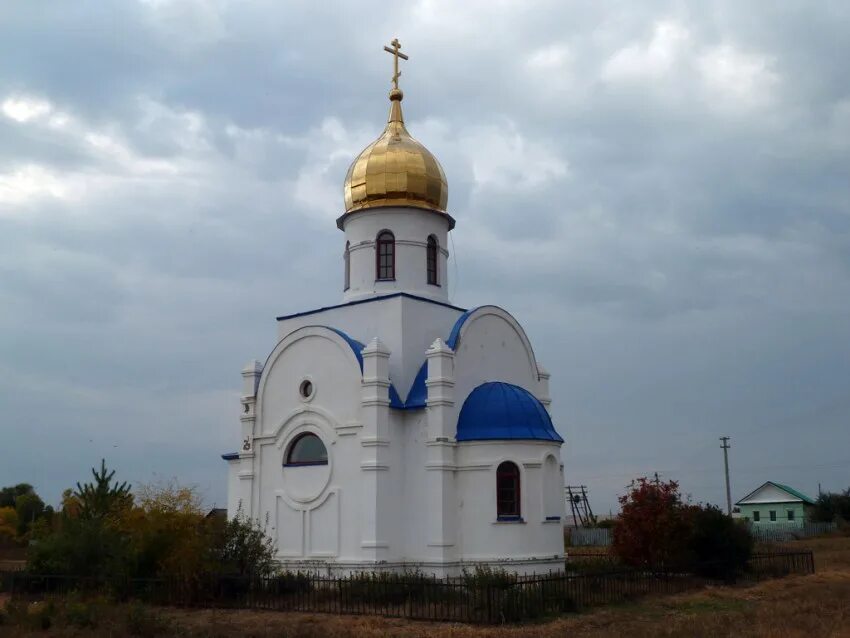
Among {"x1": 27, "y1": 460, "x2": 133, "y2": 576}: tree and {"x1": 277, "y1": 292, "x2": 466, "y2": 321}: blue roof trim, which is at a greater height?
{"x1": 277, "y1": 292, "x2": 466, "y2": 321}: blue roof trim

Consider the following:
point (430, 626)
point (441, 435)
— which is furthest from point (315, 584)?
point (430, 626)

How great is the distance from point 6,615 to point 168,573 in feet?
10.5

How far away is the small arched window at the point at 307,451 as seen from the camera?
71.6 ft

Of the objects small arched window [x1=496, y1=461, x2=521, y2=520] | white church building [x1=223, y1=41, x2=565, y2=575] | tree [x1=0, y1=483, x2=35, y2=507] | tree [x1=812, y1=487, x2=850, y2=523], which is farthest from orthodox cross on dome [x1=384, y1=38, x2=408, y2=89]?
tree [x1=0, y1=483, x2=35, y2=507]

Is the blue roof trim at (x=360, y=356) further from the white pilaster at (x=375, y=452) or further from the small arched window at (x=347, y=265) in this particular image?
the small arched window at (x=347, y=265)

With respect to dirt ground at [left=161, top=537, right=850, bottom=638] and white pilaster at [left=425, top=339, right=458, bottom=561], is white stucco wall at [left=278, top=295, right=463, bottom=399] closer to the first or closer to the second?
white pilaster at [left=425, top=339, right=458, bottom=561]

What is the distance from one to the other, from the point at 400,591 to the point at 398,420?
4.61 metres

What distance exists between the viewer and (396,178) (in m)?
23.7

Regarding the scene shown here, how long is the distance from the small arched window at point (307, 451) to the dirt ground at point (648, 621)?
16.8 ft

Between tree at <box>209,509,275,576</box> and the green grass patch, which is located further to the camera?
tree at <box>209,509,275,576</box>

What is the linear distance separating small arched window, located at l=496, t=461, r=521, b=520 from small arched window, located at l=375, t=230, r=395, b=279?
6.19 meters

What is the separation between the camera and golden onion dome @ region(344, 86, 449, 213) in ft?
77.7

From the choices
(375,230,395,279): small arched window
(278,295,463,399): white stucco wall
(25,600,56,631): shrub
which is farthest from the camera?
(375,230,395,279): small arched window

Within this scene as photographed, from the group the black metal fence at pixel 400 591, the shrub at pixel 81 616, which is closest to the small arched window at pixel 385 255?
the black metal fence at pixel 400 591
